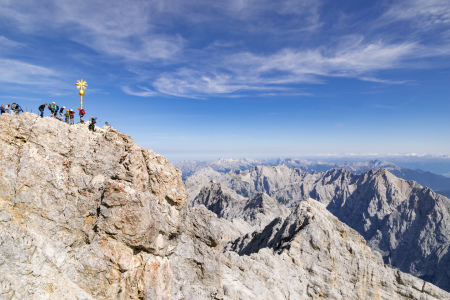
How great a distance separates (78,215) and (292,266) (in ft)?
144

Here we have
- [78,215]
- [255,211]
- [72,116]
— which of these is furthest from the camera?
[255,211]

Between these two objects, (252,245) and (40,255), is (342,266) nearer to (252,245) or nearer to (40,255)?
(252,245)

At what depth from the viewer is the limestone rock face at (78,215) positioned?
73.3 feet

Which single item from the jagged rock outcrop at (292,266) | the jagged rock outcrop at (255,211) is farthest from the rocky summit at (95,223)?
the jagged rock outcrop at (255,211)

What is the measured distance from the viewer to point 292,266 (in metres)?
53.5

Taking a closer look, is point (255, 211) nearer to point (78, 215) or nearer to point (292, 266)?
point (292, 266)

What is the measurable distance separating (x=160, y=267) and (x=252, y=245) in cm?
5415

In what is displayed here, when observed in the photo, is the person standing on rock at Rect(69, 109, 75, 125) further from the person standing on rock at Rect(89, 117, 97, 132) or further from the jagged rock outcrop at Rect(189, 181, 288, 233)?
the jagged rock outcrop at Rect(189, 181, 288, 233)

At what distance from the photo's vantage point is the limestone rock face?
2233cm

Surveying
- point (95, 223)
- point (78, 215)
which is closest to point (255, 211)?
point (95, 223)

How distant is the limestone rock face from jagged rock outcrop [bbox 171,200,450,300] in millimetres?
7208

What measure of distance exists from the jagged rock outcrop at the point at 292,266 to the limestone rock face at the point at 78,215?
7208mm

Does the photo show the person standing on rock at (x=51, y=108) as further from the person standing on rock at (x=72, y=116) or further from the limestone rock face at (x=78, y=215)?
the limestone rock face at (x=78, y=215)

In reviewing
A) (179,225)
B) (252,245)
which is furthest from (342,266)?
(179,225)
